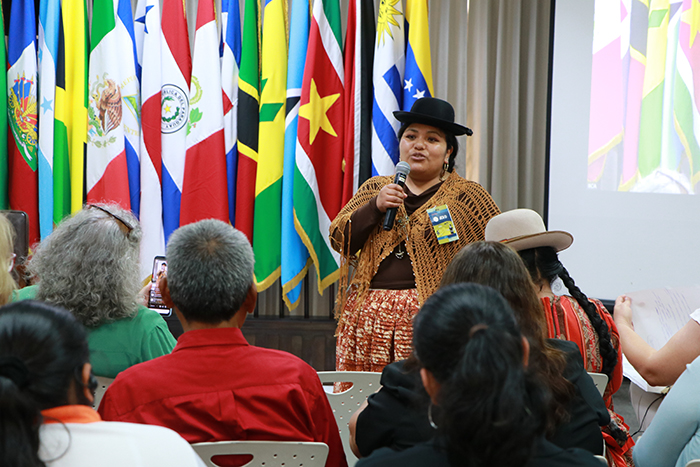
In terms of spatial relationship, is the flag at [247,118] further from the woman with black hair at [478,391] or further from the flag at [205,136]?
the woman with black hair at [478,391]

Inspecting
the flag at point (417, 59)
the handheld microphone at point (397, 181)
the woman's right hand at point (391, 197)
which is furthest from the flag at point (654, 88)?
the woman's right hand at point (391, 197)

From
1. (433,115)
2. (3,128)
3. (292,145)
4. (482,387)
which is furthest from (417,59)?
(482,387)

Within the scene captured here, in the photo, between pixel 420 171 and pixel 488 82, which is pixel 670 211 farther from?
pixel 420 171

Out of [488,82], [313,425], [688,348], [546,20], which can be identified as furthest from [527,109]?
[313,425]

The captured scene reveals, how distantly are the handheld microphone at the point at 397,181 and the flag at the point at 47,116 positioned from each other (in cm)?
220

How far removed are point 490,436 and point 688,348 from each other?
115 centimetres

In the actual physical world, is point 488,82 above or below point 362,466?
above

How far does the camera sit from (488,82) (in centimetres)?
368

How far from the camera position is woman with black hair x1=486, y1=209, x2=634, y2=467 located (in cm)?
161

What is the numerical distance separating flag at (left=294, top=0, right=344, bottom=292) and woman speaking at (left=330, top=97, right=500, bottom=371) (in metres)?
0.87

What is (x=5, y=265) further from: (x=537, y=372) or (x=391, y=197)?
(x=537, y=372)

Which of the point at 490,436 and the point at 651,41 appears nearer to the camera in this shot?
the point at 490,436

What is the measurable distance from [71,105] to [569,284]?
302cm

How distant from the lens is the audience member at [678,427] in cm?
133
